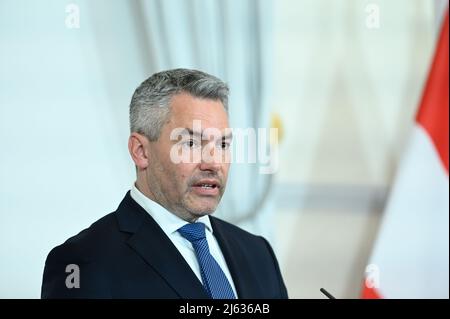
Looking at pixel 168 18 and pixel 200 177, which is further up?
pixel 168 18

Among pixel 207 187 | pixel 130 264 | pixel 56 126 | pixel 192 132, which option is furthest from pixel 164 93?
pixel 56 126

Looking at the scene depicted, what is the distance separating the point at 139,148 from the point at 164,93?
→ 0.13m

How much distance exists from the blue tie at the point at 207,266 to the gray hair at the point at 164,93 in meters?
0.19

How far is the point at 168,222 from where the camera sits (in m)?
1.57

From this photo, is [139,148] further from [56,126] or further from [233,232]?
[56,126]

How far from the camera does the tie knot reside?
1556mm

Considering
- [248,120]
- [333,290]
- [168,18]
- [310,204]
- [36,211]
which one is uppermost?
[168,18]

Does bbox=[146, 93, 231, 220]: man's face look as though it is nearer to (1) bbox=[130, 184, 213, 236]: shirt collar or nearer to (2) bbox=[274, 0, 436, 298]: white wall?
(1) bbox=[130, 184, 213, 236]: shirt collar

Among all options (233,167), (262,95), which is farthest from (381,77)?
(233,167)

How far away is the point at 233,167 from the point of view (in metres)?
2.50

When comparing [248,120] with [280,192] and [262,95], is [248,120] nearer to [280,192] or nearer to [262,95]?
[262,95]
